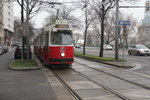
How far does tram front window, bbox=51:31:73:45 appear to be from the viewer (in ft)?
51.4

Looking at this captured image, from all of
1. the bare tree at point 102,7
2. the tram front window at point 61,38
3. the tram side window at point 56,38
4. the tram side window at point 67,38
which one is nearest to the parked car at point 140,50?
the bare tree at point 102,7

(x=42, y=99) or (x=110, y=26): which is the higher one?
(x=110, y=26)

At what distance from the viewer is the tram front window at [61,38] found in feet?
51.4

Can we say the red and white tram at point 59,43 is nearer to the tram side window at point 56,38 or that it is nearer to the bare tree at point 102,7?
the tram side window at point 56,38

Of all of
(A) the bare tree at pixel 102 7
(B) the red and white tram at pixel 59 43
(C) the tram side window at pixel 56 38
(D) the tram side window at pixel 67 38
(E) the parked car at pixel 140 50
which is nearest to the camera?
(B) the red and white tram at pixel 59 43

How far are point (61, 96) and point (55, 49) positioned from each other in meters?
7.67

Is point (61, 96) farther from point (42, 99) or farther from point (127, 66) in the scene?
point (127, 66)

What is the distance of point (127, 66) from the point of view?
666 inches

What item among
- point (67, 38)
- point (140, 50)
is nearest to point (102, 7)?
point (67, 38)

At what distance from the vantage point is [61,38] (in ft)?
51.6

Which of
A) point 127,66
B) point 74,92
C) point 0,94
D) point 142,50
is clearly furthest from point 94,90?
point 142,50

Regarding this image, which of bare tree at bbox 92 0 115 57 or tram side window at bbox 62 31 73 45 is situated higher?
bare tree at bbox 92 0 115 57

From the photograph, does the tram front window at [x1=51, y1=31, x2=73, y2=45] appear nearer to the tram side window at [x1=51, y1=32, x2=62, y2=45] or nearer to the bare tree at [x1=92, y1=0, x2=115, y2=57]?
the tram side window at [x1=51, y1=32, x2=62, y2=45]

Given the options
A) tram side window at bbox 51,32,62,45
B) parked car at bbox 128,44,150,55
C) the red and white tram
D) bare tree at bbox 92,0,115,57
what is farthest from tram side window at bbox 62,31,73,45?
parked car at bbox 128,44,150,55
